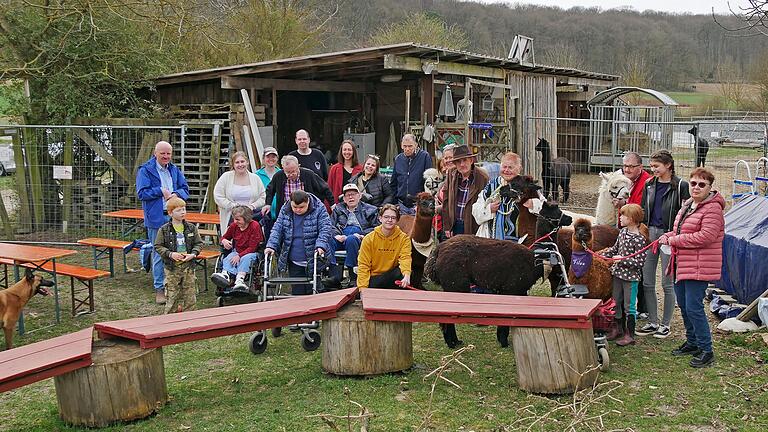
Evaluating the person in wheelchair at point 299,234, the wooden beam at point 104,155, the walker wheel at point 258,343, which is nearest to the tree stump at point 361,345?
the walker wheel at point 258,343

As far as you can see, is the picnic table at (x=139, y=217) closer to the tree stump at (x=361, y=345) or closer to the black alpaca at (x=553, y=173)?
the tree stump at (x=361, y=345)

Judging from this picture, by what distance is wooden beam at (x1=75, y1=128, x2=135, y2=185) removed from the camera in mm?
12289

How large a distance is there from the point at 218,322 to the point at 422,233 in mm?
2499

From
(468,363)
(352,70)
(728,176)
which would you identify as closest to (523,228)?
(468,363)

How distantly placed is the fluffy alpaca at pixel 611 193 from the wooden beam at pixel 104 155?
8339 millimetres

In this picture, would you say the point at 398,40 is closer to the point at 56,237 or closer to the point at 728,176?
the point at 728,176

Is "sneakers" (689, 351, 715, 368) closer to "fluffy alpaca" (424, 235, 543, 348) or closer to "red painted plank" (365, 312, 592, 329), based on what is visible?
"red painted plank" (365, 312, 592, 329)

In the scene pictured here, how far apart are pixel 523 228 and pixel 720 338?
200 cm

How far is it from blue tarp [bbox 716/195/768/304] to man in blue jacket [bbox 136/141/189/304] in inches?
240

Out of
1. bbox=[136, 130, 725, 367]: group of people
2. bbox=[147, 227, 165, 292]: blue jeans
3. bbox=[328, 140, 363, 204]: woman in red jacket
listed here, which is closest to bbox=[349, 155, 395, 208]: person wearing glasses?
bbox=[136, 130, 725, 367]: group of people

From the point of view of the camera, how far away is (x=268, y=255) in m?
7.08

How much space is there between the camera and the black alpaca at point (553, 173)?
15305mm

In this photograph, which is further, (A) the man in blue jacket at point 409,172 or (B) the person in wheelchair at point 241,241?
(A) the man in blue jacket at point 409,172

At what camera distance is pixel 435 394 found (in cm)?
506
